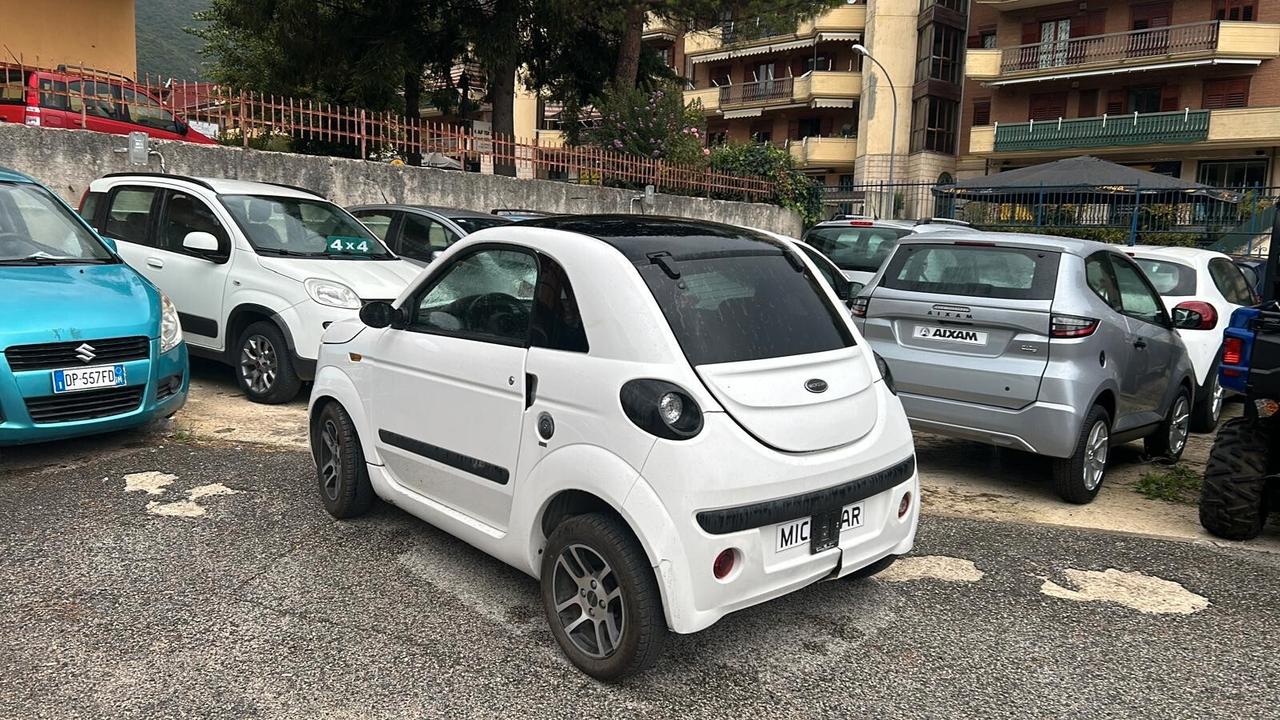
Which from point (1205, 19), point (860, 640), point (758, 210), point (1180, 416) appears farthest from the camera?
point (1205, 19)

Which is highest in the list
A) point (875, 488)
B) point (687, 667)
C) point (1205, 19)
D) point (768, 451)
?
point (1205, 19)

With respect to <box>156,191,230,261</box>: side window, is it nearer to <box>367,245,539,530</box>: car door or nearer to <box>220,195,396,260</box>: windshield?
<box>220,195,396,260</box>: windshield

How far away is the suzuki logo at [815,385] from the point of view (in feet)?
10.9

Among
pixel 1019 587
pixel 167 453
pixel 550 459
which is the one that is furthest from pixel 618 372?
pixel 167 453

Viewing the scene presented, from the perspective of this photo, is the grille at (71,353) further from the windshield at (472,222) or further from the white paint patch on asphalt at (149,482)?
the windshield at (472,222)

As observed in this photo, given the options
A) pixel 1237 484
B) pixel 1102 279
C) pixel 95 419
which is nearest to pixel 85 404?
pixel 95 419

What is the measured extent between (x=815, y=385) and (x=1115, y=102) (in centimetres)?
3594

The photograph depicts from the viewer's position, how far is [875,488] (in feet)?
11.1

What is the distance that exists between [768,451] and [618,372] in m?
0.58

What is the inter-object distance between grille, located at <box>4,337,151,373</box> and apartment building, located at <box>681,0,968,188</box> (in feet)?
105

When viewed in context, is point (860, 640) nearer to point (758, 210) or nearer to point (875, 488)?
point (875, 488)

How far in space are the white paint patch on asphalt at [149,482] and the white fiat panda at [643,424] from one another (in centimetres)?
183

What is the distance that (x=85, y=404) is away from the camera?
523 centimetres

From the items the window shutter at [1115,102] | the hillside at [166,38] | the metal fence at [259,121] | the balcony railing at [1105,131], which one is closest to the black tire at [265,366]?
the metal fence at [259,121]
